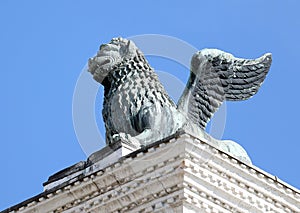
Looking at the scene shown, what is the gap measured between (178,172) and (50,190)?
192 centimetres

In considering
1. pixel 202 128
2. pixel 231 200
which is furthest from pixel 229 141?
pixel 231 200

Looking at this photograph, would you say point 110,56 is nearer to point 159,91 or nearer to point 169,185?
point 159,91

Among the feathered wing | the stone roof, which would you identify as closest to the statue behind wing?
the feathered wing

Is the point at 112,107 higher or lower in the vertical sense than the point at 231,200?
higher

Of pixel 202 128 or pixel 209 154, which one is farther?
pixel 202 128

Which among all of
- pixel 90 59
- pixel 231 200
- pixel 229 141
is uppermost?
pixel 90 59

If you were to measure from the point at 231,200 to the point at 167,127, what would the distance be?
2.10 m

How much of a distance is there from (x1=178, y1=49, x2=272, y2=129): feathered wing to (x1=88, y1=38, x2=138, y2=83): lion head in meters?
0.99

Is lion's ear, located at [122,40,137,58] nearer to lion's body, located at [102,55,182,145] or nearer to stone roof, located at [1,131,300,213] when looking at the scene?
lion's body, located at [102,55,182,145]

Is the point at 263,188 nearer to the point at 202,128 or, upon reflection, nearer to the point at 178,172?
the point at 178,172

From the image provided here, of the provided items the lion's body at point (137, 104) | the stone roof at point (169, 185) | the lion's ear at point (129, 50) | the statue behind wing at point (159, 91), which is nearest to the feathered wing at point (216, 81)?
the statue behind wing at point (159, 91)

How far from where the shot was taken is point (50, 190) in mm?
18594

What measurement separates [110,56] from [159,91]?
37.1 inches

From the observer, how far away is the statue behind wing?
65.1 feet
